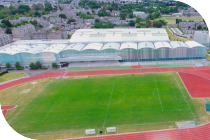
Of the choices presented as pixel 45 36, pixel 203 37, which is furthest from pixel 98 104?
pixel 45 36

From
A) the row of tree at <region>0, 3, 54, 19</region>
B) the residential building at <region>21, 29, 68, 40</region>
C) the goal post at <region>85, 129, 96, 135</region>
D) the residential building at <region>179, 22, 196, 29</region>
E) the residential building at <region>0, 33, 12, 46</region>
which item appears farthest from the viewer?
the row of tree at <region>0, 3, 54, 19</region>

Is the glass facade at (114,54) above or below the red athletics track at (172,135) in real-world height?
above

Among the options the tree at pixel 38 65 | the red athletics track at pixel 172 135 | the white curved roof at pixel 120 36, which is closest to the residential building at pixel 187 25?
the white curved roof at pixel 120 36

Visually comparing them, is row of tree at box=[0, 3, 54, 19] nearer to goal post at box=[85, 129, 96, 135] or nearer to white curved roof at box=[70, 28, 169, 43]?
white curved roof at box=[70, 28, 169, 43]

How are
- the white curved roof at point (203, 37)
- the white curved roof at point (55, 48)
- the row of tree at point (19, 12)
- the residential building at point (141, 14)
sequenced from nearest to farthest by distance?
the white curved roof at point (55, 48) → the white curved roof at point (203, 37) → the residential building at point (141, 14) → the row of tree at point (19, 12)

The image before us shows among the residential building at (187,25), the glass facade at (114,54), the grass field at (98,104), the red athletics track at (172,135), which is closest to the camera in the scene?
the red athletics track at (172,135)

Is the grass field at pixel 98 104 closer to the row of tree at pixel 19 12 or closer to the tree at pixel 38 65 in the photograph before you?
the tree at pixel 38 65

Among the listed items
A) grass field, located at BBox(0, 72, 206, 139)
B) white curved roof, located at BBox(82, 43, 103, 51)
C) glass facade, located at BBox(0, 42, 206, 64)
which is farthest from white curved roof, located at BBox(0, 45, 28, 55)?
white curved roof, located at BBox(82, 43, 103, 51)
